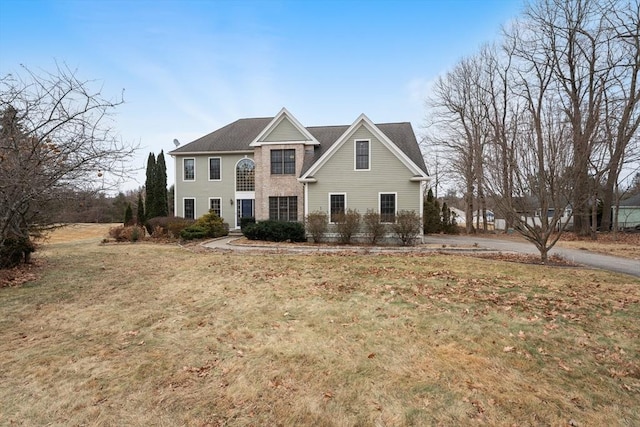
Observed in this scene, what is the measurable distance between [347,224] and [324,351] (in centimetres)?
1186

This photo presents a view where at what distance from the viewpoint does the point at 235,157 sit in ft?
77.2

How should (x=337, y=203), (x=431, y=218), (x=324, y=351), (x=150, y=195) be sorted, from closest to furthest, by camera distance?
1. (x=324, y=351)
2. (x=337, y=203)
3. (x=150, y=195)
4. (x=431, y=218)

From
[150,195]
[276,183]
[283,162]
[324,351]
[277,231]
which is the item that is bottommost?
[324,351]

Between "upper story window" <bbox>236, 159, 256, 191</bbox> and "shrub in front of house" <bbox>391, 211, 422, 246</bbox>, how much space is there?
1199 centimetres

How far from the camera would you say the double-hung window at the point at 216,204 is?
935 inches

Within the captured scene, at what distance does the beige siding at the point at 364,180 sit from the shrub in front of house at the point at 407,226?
119 centimetres

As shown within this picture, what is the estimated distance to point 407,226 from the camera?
15547 millimetres

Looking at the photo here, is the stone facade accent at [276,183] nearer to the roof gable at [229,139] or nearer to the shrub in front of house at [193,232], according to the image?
the roof gable at [229,139]

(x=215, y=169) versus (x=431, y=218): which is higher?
(x=215, y=169)

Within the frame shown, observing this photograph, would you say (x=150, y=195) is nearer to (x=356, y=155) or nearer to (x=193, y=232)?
(x=193, y=232)

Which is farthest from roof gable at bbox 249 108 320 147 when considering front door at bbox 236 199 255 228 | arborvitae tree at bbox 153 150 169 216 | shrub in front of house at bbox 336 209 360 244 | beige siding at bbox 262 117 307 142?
arborvitae tree at bbox 153 150 169 216

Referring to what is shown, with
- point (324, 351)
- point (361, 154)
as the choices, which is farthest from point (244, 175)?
point (324, 351)

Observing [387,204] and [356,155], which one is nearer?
[387,204]

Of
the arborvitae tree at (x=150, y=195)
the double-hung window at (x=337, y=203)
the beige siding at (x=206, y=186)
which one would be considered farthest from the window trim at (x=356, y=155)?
the arborvitae tree at (x=150, y=195)
